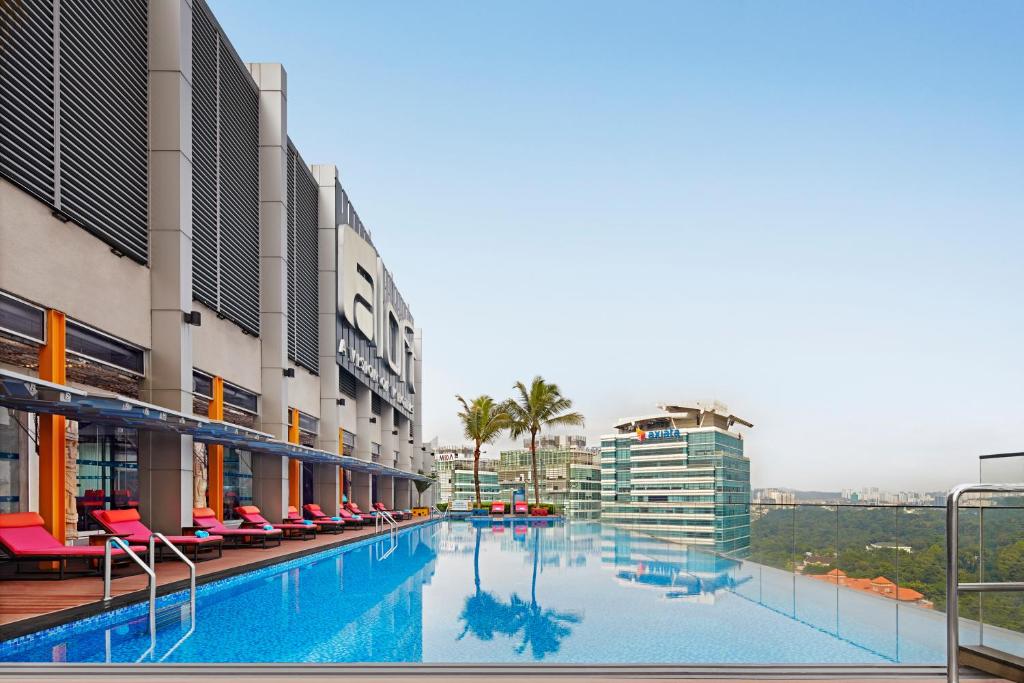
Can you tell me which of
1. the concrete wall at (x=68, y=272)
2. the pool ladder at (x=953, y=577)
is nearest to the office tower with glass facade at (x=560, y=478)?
the concrete wall at (x=68, y=272)

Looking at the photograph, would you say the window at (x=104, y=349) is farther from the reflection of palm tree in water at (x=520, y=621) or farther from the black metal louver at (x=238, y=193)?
the reflection of palm tree in water at (x=520, y=621)

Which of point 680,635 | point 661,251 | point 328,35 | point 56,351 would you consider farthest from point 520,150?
point 680,635

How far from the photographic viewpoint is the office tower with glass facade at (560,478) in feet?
122

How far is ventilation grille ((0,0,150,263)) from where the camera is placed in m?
8.62

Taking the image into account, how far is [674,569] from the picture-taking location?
13523 millimetres

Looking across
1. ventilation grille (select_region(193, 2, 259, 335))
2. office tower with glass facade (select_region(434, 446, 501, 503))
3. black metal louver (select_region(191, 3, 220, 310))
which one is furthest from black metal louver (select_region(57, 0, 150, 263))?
office tower with glass facade (select_region(434, 446, 501, 503))

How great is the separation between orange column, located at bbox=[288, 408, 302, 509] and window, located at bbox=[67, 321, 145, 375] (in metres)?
8.09

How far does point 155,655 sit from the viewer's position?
602 centimetres

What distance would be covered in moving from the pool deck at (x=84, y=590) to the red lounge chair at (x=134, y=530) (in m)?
0.27

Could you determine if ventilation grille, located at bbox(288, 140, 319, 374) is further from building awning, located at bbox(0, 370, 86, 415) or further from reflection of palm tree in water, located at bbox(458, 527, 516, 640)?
building awning, located at bbox(0, 370, 86, 415)

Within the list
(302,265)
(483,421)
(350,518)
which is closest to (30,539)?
(302,265)

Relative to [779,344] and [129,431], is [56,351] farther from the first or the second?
[779,344]

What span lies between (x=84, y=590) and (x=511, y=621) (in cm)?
420

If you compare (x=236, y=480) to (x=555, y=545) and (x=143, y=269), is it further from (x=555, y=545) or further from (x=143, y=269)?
(x=555, y=545)
